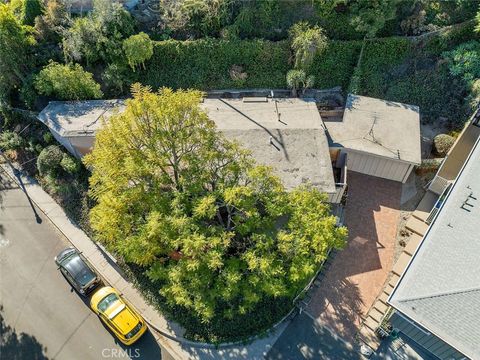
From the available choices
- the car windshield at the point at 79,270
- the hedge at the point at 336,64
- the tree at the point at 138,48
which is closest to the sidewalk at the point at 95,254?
the car windshield at the point at 79,270

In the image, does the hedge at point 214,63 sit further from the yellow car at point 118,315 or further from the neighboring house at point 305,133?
the yellow car at point 118,315

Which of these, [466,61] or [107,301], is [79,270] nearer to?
[107,301]

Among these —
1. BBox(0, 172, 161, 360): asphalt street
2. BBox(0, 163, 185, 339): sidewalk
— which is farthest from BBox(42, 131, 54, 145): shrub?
BBox(0, 172, 161, 360): asphalt street

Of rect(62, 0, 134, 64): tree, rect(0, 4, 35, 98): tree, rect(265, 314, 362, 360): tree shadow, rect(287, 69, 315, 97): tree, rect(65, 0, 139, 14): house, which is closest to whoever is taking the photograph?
rect(265, 314, 362, 360): tree shadow

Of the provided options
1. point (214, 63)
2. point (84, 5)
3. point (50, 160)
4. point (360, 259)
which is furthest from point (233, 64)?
→ point (360, 259)

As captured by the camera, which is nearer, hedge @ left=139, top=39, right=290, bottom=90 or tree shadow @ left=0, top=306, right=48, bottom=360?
tree shadow @ left=0, top=306, right=48, bottom=360

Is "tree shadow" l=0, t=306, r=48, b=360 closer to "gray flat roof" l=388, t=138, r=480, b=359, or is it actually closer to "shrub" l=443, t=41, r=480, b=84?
"gray flat roof" l=388, t=138, r=480, b=359

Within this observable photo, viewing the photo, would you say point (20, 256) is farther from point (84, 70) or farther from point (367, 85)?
point (367, 85)

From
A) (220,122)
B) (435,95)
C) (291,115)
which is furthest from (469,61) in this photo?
(220,122)
